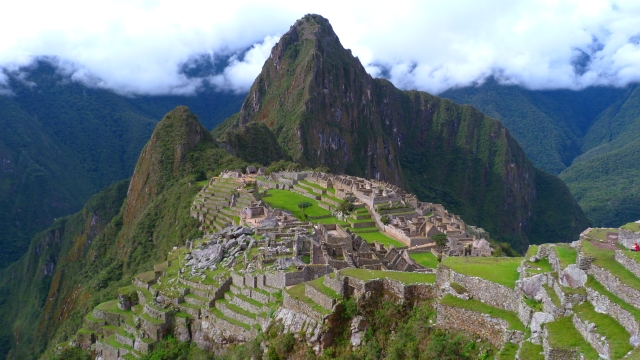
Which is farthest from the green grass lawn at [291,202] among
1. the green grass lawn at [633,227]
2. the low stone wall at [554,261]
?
the green grass lawn at [633,227]

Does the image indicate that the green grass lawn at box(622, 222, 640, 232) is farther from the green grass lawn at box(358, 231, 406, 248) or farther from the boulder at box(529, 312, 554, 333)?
the green grass lawn at box(358, 231, 406, 248)

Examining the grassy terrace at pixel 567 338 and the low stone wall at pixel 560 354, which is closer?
the grassy terrace at pixel 567 338

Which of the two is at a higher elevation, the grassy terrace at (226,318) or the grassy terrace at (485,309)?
the grassy terrace at (485,309)

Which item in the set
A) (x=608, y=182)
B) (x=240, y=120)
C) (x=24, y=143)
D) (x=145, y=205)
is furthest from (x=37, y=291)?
(x=608, y=182)

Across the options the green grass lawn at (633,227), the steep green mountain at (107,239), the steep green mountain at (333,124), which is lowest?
the steep green mountain at (107,239)

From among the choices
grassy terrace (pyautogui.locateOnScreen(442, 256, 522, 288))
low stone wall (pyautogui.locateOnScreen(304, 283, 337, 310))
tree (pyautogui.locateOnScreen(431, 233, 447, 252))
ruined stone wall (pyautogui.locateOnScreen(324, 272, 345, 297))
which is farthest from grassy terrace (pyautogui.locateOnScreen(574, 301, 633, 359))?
tree (pyautogui.locateOnScreen(431, 233, 447, 252))

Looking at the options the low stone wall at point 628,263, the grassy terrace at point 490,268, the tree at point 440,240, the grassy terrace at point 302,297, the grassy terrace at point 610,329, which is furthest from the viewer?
the tree at point 440,240

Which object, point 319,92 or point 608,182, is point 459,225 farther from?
point 608,182

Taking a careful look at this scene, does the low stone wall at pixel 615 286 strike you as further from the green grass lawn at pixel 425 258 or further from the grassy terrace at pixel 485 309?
the green grass lawn at pixel 425 258
